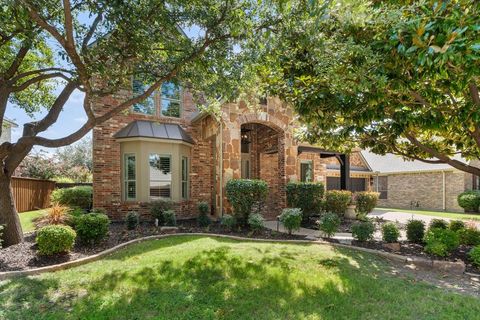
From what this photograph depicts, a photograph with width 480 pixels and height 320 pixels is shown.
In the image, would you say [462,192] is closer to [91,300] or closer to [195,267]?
[195,267]

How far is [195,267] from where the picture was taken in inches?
225

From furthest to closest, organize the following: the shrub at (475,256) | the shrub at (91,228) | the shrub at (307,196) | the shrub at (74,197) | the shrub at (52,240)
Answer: the shrub at (74,197) → the shrub at (307,196) → the shrub at (91,228) → the shrub at (52,240) → the shrub at (475,256)

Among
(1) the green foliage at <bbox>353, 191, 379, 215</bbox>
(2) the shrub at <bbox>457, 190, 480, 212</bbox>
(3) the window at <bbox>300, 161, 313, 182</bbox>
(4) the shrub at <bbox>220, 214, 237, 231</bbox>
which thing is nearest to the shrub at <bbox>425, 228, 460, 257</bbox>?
(4) the shrub at <bbox>220, 214, 237, 231</bbox>

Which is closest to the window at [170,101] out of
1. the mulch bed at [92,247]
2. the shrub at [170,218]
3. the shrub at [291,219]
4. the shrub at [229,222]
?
the shrub at [170,218]

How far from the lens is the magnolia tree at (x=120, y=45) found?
5.89 metres

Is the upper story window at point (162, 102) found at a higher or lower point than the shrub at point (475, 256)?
higher

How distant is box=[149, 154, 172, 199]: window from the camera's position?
1184 centimetres

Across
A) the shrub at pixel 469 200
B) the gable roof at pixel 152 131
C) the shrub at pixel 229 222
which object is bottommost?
the shrub at pixel 469 200

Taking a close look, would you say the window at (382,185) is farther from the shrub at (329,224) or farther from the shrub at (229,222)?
the shrub at (229,222)

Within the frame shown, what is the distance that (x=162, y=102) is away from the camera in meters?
12.8

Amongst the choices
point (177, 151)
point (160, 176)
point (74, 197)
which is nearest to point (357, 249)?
point (177, 151)

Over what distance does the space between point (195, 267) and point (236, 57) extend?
517 centimetres

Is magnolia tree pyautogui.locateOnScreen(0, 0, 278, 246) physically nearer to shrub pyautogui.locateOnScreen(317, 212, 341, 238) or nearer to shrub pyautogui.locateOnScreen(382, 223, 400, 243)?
shrub pyautogui.locateOnScreen(317, 212, 341, 238)

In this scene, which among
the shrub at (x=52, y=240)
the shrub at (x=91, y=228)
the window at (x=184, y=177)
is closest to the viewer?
the shrub at (x=52, y=240)
